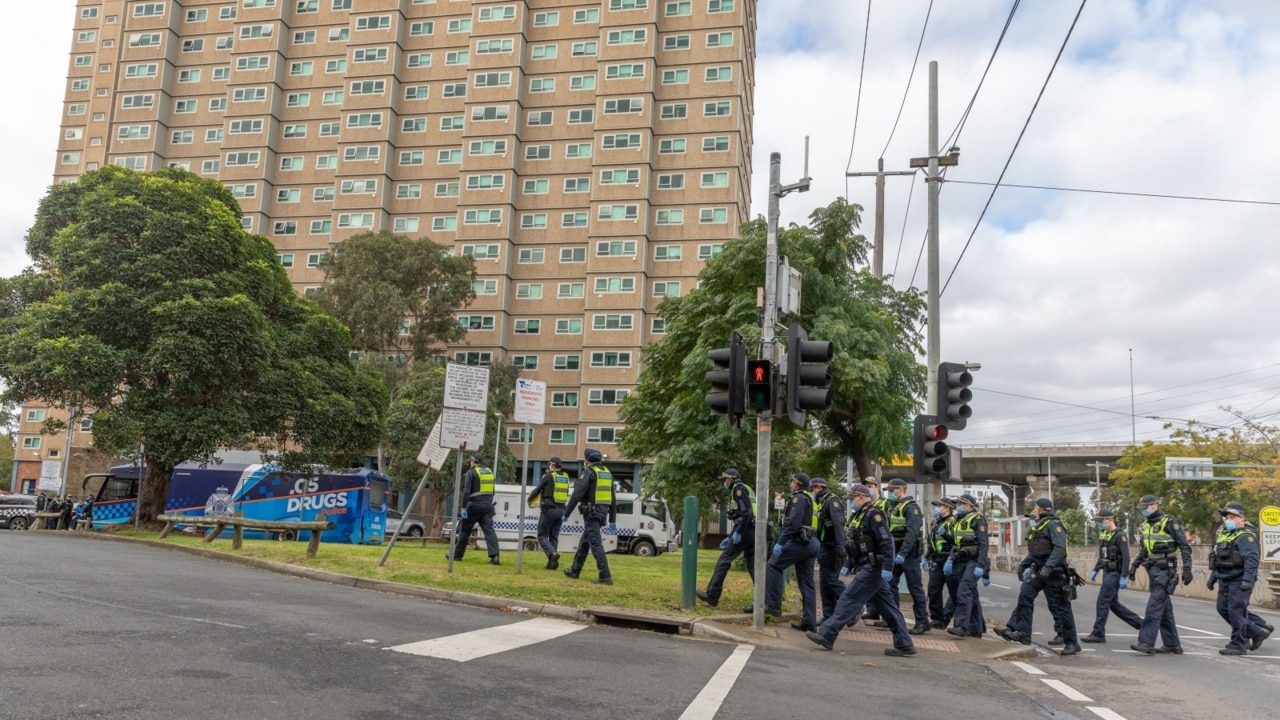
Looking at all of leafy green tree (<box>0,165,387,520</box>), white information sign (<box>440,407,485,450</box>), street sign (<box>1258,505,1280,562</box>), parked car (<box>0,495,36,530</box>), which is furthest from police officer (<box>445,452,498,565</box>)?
parked car (<box>0,495,36,530</box>)

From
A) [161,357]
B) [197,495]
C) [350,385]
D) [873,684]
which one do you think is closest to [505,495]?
[350,385]

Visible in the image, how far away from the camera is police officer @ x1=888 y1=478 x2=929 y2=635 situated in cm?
1275

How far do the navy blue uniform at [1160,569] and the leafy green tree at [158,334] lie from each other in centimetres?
2193

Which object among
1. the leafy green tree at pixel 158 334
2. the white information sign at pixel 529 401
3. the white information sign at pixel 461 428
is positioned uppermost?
the leafy green tree at pixel 158 334

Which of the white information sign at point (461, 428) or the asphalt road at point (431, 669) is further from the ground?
the white information sign at point (461, 428)

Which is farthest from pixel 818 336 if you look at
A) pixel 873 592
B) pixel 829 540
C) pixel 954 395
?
pixel 873 592

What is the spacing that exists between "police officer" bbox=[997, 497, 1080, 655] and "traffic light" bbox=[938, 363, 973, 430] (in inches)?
85.5

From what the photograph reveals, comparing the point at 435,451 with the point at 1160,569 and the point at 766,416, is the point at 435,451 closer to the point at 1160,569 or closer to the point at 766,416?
the point at 766,416

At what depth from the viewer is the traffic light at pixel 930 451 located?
14.3m

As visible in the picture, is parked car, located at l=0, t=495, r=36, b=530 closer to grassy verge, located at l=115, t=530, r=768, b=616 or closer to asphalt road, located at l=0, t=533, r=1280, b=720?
grassy verge, located at l=115, t=530, r=768, b=616

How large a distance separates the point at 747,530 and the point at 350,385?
21575 millimetres

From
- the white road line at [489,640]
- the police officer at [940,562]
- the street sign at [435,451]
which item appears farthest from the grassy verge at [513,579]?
the police officer at [940,562]

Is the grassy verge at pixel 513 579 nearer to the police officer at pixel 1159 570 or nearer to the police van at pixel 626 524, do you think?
the police officer at pixel 1159 570

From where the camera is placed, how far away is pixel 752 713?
6.30 metres
